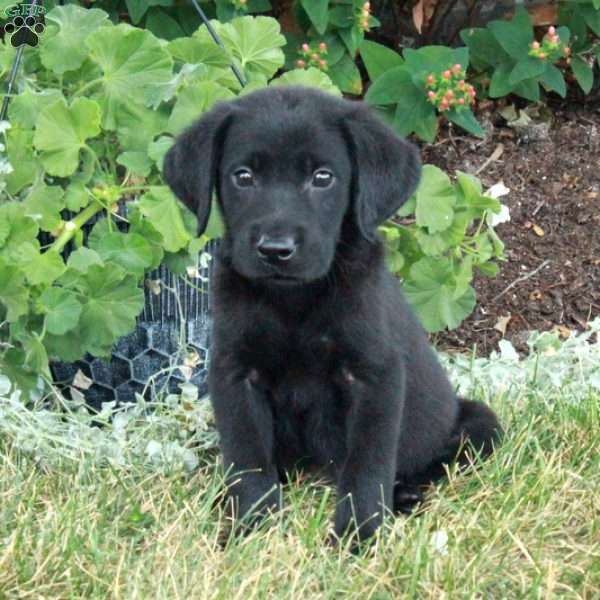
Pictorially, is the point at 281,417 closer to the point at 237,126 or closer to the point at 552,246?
the point at 237,126

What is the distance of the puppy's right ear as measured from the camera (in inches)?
131

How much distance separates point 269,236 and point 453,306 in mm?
1576

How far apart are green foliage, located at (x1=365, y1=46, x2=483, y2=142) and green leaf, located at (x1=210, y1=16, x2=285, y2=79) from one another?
0.69 m

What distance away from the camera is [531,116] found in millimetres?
5891

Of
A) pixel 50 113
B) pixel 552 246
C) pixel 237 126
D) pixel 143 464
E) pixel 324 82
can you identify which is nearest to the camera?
pixel 237 126

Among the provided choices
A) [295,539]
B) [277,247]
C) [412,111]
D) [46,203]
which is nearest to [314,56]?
[412,111]

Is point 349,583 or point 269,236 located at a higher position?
point 269,236

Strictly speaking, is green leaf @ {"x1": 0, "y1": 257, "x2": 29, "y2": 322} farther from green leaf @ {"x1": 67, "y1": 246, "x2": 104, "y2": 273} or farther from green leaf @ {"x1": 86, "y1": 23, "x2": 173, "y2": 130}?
green leaf @ {"x1": 86, "y1": 23, "x2": 173, "y2": 130}

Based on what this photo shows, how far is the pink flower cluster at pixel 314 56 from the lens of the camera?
197 inches

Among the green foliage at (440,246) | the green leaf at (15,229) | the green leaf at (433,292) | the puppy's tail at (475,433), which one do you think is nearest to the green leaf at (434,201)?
the green foliage at (440,246)

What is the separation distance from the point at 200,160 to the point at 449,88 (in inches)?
69.5

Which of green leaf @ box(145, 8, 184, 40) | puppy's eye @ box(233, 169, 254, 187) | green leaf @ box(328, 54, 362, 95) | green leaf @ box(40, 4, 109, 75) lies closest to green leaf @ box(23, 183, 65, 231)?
green leaf @ box(40, 4, 109, 75)

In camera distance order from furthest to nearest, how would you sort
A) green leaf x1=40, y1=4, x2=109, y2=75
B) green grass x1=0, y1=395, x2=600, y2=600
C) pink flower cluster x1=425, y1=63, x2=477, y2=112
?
pink flower cluster x1=425, y1=63, x2=477, y2=112 < green leaf x1=40, y1=4, x2=109, y2=75 < green grass x1=0, y1=395, x2=600, y2=600

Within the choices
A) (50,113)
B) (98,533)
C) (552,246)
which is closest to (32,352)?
(50,113)
